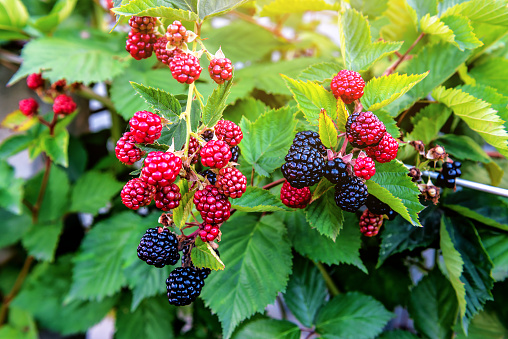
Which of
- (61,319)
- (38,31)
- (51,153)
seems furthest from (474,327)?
(38,31)

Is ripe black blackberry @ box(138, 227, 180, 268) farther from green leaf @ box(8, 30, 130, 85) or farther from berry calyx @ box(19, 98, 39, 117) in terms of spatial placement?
berry calyx @ box(19, 98, 39, 117)

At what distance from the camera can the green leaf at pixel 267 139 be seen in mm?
513

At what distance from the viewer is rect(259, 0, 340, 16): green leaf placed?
651 mm

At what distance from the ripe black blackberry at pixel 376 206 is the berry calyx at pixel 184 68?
0.27 metres

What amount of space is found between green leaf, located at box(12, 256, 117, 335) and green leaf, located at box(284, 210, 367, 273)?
→ 2.37 feet

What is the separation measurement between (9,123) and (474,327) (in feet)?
3.79

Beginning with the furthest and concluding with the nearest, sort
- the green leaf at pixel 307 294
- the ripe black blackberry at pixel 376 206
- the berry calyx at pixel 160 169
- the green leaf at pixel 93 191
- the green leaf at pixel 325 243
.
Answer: the green leaf at pixel 93 191
the green leaf at pixel 307 294
the green leaf at pixel 325 243
the ripe black blackberry at pixel 376 206
the berry calyx at pixel 160 169

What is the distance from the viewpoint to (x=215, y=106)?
380 mm

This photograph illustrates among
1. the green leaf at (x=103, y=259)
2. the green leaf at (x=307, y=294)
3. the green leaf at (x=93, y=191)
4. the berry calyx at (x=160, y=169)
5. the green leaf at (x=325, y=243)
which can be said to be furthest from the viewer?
the green leaf at (x=93, y=191)

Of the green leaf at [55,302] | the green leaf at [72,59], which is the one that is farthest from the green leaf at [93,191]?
the green leaf at [72,59]

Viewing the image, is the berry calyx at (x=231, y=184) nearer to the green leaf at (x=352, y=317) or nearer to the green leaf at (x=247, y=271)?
the green leaf at (x=247, y=271)

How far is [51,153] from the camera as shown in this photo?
2.56 feet

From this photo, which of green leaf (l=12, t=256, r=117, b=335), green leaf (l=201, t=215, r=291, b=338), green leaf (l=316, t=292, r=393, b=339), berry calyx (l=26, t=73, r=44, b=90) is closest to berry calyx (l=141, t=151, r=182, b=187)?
green leaf (l=201, t=215, r=291, b=338)

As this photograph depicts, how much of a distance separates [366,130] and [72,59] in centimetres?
73
